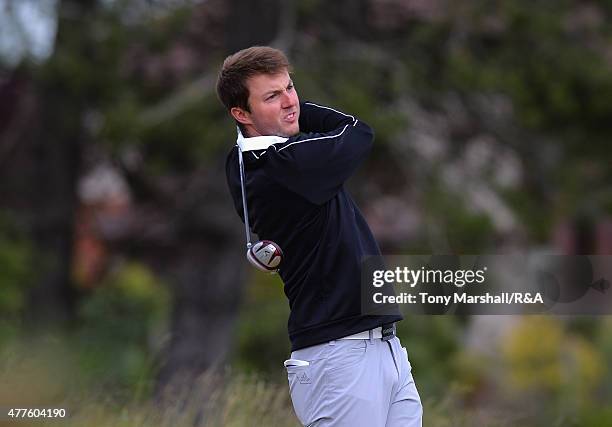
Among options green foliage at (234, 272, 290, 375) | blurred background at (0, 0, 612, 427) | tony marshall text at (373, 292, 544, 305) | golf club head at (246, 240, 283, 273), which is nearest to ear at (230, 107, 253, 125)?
golf club head at (246, 240, 283, 273)

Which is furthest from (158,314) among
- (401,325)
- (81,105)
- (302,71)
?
(302,71)

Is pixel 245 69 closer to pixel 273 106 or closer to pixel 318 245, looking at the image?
pixel 273 106

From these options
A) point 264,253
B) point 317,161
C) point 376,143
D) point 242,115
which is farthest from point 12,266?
point 317,161

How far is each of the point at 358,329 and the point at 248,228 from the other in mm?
485

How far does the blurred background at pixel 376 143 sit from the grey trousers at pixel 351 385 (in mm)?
5259

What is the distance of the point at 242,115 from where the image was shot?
379cm

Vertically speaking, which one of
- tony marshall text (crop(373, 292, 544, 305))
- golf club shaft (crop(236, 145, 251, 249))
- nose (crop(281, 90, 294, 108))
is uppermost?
nose (crop(281, 90, 294, 108))

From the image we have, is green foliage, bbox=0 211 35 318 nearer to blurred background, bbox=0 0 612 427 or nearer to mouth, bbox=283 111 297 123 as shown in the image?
blurred background, bbox=0 0 612 427

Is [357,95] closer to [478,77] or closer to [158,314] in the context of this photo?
[478,77]

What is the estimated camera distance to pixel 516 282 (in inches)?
211

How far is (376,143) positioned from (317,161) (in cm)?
706

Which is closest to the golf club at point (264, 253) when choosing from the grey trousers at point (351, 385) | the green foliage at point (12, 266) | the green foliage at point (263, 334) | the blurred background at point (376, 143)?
the grey trousers at point (351, 385)

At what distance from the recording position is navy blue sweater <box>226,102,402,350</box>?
3.58 meters

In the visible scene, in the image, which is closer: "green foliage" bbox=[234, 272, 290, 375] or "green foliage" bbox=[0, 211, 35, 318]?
"green foliage" bbox=[0, 211, 35, 318]
